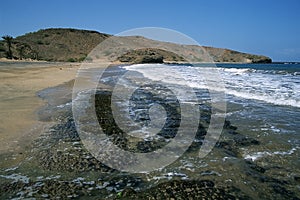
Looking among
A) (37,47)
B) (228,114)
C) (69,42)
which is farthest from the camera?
(69,42)

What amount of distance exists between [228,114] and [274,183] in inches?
168

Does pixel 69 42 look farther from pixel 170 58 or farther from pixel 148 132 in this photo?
pixel 148 132

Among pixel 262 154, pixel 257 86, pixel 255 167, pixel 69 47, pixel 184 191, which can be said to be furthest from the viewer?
pixel 69 47

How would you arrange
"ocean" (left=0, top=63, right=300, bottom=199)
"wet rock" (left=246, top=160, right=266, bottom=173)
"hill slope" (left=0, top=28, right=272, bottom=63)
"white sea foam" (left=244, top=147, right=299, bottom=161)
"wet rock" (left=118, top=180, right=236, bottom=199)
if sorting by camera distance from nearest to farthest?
"wet rock" (left=118, top=180, right=236, bottom=199), "ocean" (left=0, top=63, right=300, bottom=199), "wet rock" (left=246, top=160, right=266, bottom=173), "white sea foam" (left=244, top=147, right=299, bottom=161), "hill slope" (left=0, top=28, right=272, bottom=63)

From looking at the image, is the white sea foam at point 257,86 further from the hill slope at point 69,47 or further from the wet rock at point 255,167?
the hill slope at point 69,47

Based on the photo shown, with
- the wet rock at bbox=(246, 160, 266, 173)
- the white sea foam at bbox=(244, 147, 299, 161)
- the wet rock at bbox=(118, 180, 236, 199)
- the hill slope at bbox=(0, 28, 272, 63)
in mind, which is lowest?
the wet rock at bbox=(118, 180, 236, 199)

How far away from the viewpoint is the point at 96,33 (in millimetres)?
119312

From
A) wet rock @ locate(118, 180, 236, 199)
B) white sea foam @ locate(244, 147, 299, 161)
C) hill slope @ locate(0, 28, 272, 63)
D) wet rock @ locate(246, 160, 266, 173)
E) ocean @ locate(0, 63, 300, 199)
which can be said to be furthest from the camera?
hill slope @ locate(0, 28, 272, 63)

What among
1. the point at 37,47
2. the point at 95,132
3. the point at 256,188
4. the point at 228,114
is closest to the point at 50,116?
the point at 95,132

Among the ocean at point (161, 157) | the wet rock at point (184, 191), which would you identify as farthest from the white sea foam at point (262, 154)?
the wet rock at point (184, 191)

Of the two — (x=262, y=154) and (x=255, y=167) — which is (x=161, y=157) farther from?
(x=262, y=154)

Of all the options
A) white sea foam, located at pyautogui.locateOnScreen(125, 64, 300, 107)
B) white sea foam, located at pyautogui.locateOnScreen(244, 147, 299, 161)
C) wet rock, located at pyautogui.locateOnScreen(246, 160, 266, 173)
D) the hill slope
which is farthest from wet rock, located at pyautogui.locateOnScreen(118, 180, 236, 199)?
the hill slope

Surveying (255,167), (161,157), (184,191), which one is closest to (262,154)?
(255,167)

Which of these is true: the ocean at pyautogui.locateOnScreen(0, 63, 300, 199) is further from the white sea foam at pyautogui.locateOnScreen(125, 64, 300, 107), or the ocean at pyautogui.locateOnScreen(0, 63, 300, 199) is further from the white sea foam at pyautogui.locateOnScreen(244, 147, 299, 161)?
the white sea foam at pyautogui.locateOnScreen(125, 64, 300, 107)
